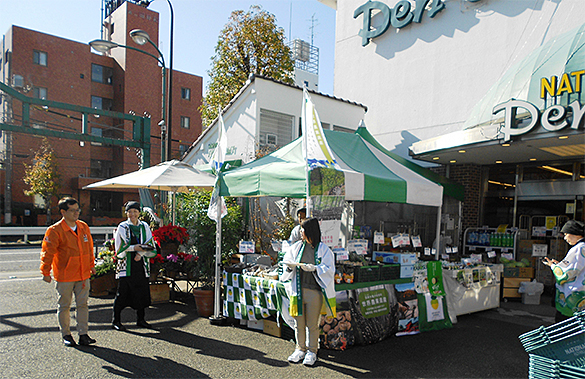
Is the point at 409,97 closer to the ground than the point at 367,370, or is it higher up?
higher up

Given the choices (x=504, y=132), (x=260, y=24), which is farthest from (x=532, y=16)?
(x=260, y=24)

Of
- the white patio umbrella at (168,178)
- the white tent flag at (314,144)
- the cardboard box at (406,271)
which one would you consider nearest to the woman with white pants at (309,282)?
the white tent flag at (314,144)

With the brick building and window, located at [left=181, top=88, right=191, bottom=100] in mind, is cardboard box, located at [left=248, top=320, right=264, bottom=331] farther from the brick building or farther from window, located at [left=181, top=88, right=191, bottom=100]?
window, located at [left=181, top=88, right=191, bottom=100]

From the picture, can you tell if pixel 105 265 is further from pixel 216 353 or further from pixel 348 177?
pixel 348 177

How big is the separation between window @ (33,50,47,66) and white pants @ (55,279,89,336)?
3101cm

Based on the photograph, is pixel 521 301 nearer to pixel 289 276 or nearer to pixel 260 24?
pixel 289 276

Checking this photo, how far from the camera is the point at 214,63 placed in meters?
19.6

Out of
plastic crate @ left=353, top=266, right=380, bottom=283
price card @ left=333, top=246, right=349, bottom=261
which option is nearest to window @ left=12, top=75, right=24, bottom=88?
price card @ left=333, top=246, right=349, bottom=261

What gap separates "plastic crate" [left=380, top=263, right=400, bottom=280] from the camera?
641 centimetres

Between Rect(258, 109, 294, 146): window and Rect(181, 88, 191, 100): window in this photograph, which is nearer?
Rect(258, 109, 294, 146): window

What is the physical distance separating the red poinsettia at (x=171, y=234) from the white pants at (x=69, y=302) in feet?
10.7

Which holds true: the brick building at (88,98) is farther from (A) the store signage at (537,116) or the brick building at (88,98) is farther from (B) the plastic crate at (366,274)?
(B) the plastic crate at (366,274)

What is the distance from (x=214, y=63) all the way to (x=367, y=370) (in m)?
17.4

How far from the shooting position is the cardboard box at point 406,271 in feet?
21.8
